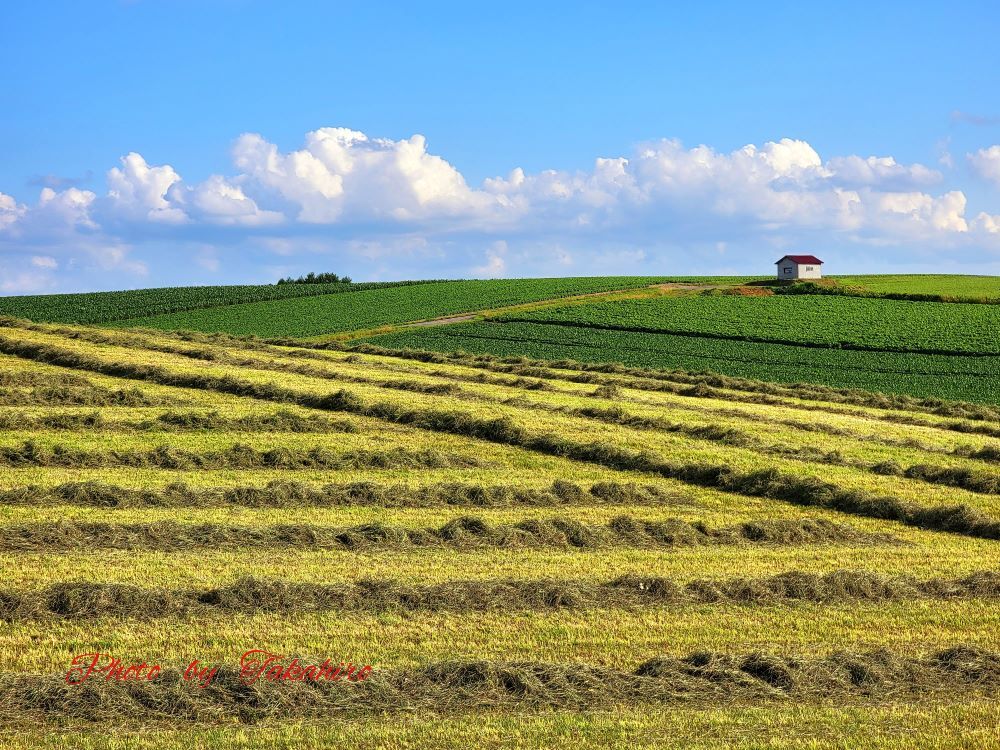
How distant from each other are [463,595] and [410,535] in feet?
12.9

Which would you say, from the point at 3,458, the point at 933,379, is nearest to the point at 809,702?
the point at 3,458

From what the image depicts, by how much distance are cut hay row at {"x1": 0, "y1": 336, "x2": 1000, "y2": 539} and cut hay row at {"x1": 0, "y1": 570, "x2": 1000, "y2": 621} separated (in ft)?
17.7

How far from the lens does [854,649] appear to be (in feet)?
44.0

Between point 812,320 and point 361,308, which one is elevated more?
point 361,308

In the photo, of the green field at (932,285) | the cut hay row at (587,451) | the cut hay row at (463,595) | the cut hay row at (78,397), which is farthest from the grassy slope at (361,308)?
the cut hay row at (463,595)

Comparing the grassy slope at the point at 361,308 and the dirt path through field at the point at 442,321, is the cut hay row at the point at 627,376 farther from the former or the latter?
the dirt path through field at the point at 442,321

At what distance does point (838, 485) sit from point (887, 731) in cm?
1346

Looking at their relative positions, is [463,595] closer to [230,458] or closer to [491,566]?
[491,566]

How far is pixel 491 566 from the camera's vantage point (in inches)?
663

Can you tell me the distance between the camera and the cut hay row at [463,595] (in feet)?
46.2

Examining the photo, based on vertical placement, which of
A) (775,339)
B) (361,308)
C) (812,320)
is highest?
(361,308)

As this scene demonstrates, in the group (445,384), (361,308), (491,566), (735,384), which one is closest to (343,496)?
(491,566)

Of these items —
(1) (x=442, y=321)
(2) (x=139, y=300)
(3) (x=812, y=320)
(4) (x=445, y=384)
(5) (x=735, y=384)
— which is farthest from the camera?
(2) (x=139, y=300)

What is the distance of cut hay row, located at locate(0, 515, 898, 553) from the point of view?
17500mm
